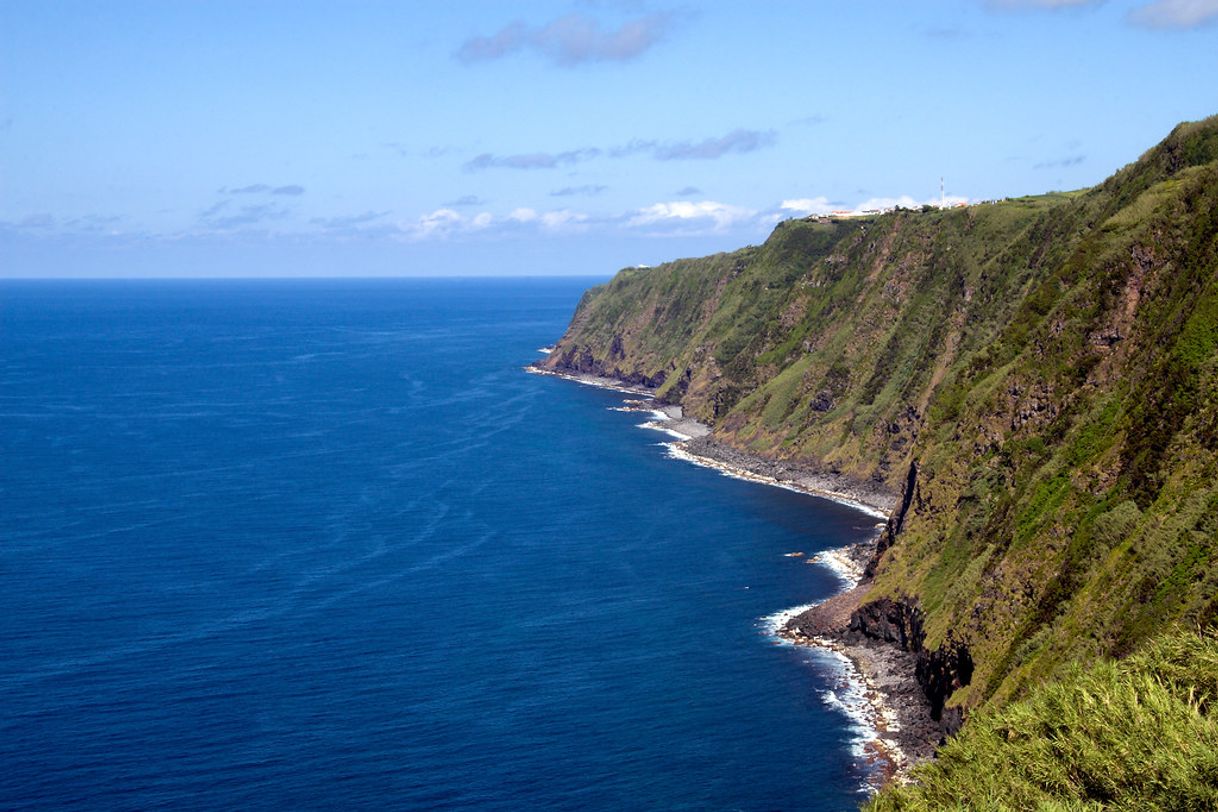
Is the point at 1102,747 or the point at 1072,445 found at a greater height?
the point at 1072,445

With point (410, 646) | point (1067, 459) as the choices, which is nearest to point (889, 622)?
point (1067, 459)

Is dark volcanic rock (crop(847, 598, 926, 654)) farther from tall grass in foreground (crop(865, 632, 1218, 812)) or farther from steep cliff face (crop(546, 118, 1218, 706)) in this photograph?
tall grass in foreground (crop(865, 632, 1218, 812))

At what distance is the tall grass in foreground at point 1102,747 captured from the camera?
46.7 metres

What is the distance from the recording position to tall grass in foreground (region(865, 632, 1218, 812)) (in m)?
46.7

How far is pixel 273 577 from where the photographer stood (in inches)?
4852

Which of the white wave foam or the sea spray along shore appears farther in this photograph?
the white wave foam

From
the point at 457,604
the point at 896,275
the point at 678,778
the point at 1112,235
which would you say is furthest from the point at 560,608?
the point at 896,275

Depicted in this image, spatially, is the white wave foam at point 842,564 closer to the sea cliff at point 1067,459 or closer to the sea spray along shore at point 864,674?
the sea spray along shore at point 864,674

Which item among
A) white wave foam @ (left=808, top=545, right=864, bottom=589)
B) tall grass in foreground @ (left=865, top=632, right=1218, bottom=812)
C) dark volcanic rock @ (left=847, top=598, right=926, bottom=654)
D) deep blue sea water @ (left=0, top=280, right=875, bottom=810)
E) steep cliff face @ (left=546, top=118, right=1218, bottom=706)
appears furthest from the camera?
white wave foam @ (left=808, top=545, right=864, bottom=589)

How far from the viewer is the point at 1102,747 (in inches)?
2036

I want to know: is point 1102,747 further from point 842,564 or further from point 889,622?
point 842,564

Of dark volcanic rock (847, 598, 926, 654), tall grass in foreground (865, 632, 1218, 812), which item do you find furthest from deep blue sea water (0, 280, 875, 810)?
tall grass in foreground (865, 632, 1218, 812)

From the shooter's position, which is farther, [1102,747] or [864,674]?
[864,674]

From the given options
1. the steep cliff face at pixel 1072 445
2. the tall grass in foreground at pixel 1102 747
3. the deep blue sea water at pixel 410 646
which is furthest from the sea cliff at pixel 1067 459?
the deep blue sea water at pixel 410 646
